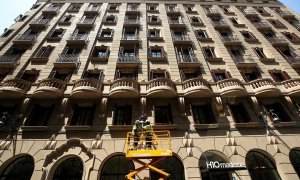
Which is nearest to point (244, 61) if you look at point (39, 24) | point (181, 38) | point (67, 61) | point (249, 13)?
point (181, 38)

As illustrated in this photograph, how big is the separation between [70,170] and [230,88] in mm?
12469

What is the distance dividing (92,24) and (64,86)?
10.1m

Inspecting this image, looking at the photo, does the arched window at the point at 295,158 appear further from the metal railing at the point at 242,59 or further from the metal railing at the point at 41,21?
the metal railing at the point at 41,21

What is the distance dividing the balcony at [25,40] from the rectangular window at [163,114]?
14.4 metres

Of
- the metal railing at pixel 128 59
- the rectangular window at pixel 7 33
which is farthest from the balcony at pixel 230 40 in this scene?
the rectangular window at pixel 7 33

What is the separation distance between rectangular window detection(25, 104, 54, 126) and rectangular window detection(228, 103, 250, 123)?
541 inches

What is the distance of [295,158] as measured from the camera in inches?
475

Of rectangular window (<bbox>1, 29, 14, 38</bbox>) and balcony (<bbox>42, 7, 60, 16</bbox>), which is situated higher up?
balcony (<bbox>42, 7, 60, 16</bbox>)

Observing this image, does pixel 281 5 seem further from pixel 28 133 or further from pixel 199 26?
pixel 28 133

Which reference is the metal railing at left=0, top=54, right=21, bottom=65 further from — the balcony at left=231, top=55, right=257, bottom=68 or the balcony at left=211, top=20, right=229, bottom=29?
the balcony at left=211, top=20, right=229, bottom=29

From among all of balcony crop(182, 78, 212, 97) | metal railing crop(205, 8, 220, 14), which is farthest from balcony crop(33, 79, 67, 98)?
metal railing crop(205, 8, 220, 14)

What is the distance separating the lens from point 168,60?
16.8 m

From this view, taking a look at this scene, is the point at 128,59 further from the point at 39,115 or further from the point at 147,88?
the point at 39,115

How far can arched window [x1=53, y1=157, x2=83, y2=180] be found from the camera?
35.2ft
